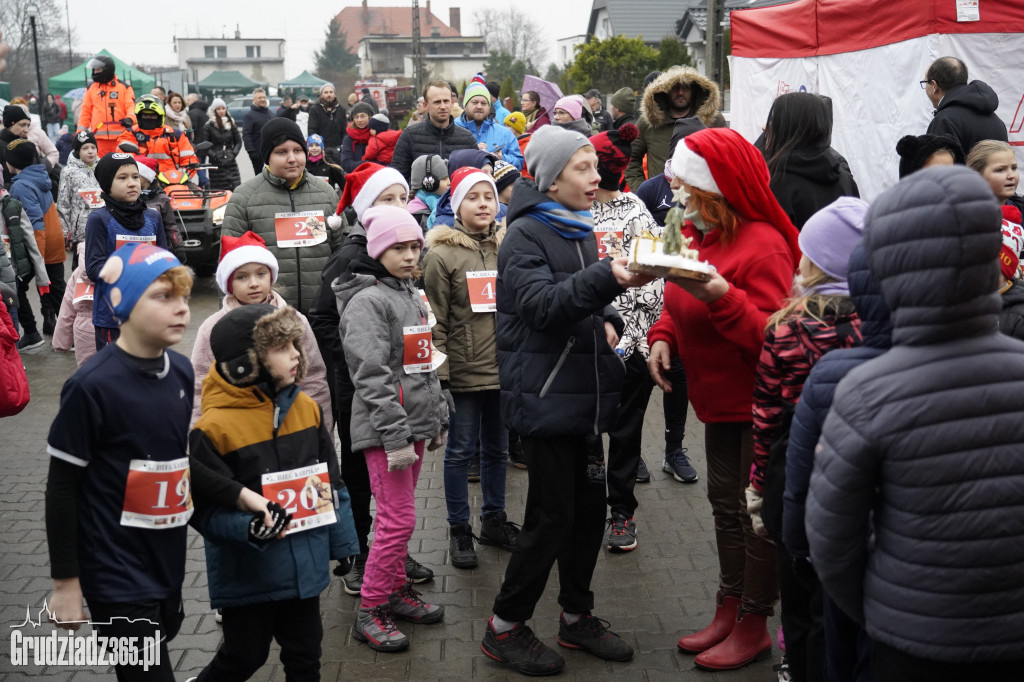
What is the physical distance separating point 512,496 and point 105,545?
3.52 meters

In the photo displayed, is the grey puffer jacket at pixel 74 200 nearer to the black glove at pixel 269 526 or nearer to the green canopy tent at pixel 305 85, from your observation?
the black glove at pixel 269 526

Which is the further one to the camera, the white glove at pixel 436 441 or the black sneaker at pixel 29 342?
the black sneaker at pixel 29 342

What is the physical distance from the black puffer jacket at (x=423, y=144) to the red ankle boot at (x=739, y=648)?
583 cm

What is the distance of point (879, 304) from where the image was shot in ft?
9.12

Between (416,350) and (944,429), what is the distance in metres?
2.80

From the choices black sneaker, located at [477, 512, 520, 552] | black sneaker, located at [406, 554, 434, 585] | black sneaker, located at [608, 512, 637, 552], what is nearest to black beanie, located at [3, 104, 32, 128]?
black sneaker, located at [477, 512, 520, 552]

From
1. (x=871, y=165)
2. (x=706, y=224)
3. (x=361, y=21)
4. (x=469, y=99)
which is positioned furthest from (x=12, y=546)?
(x=361, y=21)

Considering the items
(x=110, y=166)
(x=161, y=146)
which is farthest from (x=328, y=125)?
(x=110, y=166)

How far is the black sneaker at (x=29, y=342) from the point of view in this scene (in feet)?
36.1

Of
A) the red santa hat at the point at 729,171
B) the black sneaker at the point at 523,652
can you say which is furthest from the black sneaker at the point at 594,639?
the red santa hat at the point at 729,171

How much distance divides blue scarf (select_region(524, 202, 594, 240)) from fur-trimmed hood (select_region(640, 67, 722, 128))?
4.17m

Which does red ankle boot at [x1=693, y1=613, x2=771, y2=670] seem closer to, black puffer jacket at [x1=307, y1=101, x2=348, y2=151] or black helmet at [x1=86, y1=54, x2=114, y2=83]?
black helmet at [x1=86, y1=54, x2=114, y2=83]

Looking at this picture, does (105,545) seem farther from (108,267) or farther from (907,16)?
(907,16)

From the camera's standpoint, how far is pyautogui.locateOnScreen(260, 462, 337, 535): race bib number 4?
11.5ft
